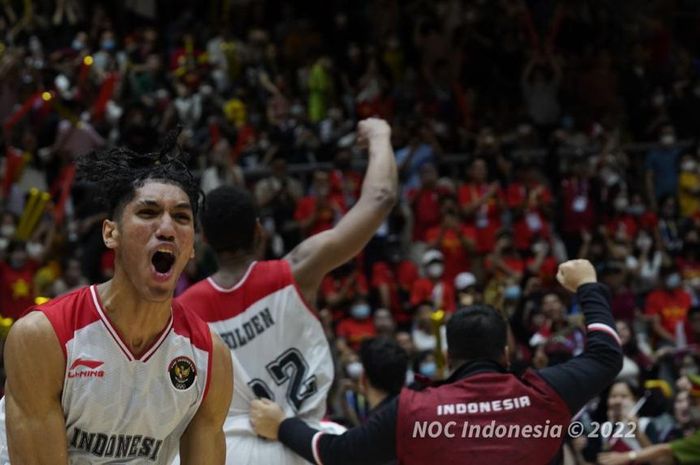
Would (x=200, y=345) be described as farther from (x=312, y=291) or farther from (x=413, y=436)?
(x=312, y=291)

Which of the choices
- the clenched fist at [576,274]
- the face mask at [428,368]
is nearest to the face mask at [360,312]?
the face mask at [428,368]

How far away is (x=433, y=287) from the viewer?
12.9m

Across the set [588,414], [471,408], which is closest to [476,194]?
[588,414]

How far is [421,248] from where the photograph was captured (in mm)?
13875

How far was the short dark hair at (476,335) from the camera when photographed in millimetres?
4613

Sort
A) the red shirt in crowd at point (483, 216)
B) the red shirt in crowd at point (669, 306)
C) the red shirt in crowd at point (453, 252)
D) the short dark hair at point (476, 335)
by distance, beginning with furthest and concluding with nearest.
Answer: the red shirt in crowd at point (483, 216), the red shirt in crowd at point (453, 252), the red shirt in crowd at point (669, 306), the short dark hair at point (476, 335)

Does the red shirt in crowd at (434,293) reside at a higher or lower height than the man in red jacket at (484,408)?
lower

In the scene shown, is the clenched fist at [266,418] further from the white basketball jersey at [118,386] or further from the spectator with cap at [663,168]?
the spectator with cap at [663,168]

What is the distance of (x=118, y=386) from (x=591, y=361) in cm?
167

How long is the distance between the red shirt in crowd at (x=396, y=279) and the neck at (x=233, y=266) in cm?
745

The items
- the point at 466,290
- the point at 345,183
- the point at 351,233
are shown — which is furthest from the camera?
the point at 345,183

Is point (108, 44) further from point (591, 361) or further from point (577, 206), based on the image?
point (591, 361)

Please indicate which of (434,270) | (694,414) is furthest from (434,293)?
(694,414)

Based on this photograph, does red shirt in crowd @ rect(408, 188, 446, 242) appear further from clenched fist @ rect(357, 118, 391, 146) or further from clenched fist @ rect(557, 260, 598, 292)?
clenched fist @ rect(557, 260, 598, 292)
